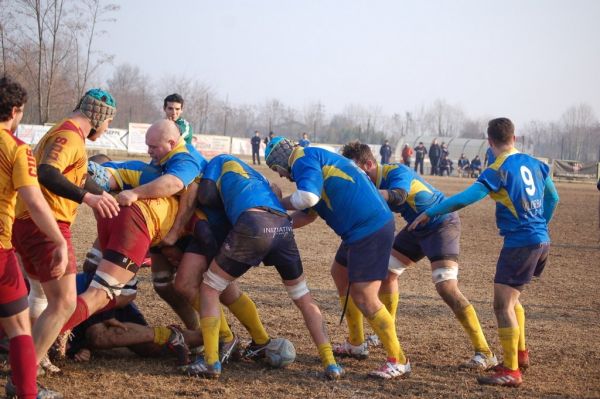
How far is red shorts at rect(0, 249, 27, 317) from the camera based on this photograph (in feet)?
13.6

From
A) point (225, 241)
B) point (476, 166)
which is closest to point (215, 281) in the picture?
point (225, 241)

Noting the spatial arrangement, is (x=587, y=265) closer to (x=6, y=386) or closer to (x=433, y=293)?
(x=433, y=293)

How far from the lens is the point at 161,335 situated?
19.1 feet

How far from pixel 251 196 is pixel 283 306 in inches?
101

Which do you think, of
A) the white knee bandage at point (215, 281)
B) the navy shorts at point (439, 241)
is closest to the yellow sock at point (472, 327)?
the navy shorts at point (439, 241)

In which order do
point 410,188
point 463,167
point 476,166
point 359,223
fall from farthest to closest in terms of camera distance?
point 463,167
point 476,166
point 410,188
point 359,223

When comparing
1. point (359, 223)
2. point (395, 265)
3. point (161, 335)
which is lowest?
point (161, 335)

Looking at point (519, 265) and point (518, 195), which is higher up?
point (518, 195)

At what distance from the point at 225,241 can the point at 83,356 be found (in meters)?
1.51

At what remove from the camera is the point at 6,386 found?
4738mm

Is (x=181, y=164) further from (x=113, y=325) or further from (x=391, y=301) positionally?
(x=391, y=301)

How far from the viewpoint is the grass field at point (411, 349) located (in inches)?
205

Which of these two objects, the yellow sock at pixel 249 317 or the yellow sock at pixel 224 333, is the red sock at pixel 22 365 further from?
the yellow sock at pixel 249 317

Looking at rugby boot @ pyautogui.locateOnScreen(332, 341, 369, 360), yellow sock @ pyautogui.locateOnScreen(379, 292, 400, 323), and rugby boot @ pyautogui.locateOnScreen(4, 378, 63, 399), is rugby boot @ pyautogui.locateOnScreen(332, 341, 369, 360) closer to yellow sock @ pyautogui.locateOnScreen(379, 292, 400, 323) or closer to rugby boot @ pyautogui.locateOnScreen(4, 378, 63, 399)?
yellow sock @ pyautogui.locateOnScreen(379, 292, 400, 323)
